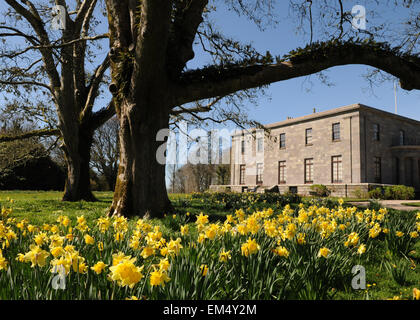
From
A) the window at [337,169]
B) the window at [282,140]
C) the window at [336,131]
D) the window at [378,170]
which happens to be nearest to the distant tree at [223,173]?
the window at [282,140]

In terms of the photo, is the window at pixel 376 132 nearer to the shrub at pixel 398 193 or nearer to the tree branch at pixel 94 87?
the shrub at pixel 398 193

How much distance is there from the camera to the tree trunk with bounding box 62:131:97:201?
1156cm

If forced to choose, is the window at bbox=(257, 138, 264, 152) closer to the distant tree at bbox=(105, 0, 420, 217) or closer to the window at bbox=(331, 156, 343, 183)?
the window at bbox=(331, 156, 343, 183)

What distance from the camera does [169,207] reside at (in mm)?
6871

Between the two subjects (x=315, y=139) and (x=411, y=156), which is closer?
(x=411, y=156)

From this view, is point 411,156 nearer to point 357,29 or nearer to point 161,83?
point 357,29

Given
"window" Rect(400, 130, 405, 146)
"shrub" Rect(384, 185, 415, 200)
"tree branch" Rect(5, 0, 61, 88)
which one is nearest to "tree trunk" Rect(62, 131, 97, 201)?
"tree branch" Rect(5, 0, 61, 88)

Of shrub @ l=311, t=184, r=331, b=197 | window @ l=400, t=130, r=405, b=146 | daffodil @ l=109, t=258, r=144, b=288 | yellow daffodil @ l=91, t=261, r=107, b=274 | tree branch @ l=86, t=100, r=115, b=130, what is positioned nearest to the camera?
daffodil @ l=109, t=258, r=144, b=288

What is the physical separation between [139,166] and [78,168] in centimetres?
672

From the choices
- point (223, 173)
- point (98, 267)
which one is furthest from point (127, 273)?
point (223, 173)

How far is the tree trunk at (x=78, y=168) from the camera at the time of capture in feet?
37.9

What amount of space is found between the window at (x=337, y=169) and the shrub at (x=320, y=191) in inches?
70.3
